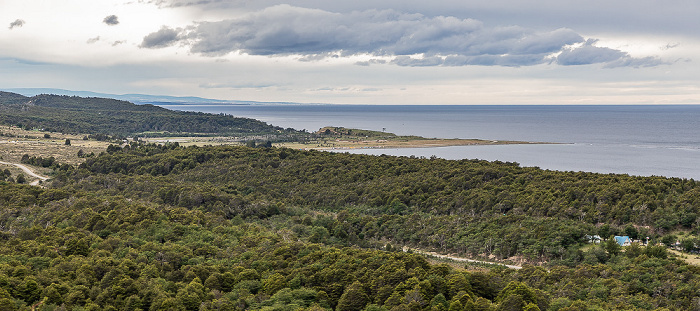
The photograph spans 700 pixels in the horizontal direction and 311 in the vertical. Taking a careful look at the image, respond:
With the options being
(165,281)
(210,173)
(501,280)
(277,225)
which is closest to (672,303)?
(501,280)

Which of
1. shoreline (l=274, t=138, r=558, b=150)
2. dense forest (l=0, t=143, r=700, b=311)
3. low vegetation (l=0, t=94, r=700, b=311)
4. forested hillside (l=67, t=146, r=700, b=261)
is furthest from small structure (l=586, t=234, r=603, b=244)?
shoreline (l=274, t=138, r=558, b=150)

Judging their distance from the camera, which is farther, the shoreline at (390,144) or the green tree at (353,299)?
the shoreline at (390,144)

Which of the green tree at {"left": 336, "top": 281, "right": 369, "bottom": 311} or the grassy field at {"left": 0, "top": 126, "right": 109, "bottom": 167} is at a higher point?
the grassy field at {"left": 0, "top": 126, "right": 109, "bottom": 167}

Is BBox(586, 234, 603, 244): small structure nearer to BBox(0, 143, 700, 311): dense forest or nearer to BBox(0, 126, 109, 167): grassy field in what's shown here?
BBox(0, 143, 700, 311): dense forest

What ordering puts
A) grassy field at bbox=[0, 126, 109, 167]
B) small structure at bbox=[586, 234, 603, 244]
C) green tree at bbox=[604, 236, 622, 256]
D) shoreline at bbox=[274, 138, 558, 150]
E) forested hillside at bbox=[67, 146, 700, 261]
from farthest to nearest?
shoreline at bbox=[274, 138, 558, 150] < grassy field at bbox=[0, 126, 109, 167] < forested hillside at bbox=[67, 146, 700, 261] < small structure at bbox=[586, 234, 603, 244] < green tree at bbox=[604, 236, 622, 256]

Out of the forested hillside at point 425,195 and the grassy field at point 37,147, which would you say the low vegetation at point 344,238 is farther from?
the grassy field at point 37,147

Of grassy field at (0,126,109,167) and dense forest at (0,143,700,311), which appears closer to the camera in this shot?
dense forest at (0,143,700,311)

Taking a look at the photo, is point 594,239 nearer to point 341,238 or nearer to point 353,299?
point 341,238

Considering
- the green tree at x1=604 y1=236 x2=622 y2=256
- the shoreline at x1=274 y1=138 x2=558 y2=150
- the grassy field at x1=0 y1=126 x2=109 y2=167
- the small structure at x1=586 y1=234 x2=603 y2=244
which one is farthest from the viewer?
the shoreline at x1=274 y1=138 x2=558 y2=150

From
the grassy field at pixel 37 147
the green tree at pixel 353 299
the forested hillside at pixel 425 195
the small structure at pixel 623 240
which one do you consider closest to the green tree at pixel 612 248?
the forested hillside at pixel 425 195
